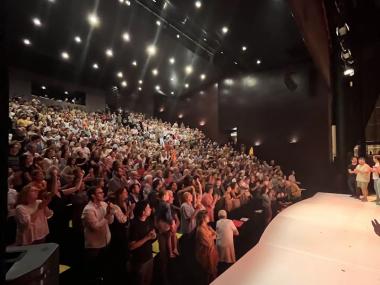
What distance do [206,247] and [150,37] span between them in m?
6.79

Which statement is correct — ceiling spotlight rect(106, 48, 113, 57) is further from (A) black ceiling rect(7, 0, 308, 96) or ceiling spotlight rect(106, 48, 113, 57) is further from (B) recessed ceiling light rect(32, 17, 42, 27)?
(B) recessed ceiling light rect(32, 17, 42, 27)

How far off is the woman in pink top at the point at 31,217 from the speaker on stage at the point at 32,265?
0.97m

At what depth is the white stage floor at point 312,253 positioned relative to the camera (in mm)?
3332

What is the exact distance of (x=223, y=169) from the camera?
4.83 m

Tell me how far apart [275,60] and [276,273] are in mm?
9131

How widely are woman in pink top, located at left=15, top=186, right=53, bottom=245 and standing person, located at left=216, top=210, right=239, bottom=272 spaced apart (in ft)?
6.89

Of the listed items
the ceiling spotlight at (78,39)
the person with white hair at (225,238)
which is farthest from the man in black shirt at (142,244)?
the ceiling spotlight at (78,39)

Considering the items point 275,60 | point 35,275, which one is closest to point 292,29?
point 275,60

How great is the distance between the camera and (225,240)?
341cm

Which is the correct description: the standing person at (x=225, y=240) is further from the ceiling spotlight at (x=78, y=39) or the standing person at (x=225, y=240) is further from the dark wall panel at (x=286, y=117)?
the dark wall panel at (x=286, y=117)

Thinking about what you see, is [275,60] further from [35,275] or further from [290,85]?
[35,275]

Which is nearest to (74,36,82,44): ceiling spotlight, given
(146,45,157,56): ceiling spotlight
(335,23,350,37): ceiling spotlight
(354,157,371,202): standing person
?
(146,45,157,56): ceiling spotlight

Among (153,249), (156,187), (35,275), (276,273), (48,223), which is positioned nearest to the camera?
(35,275)

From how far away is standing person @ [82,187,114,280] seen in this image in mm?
2064
